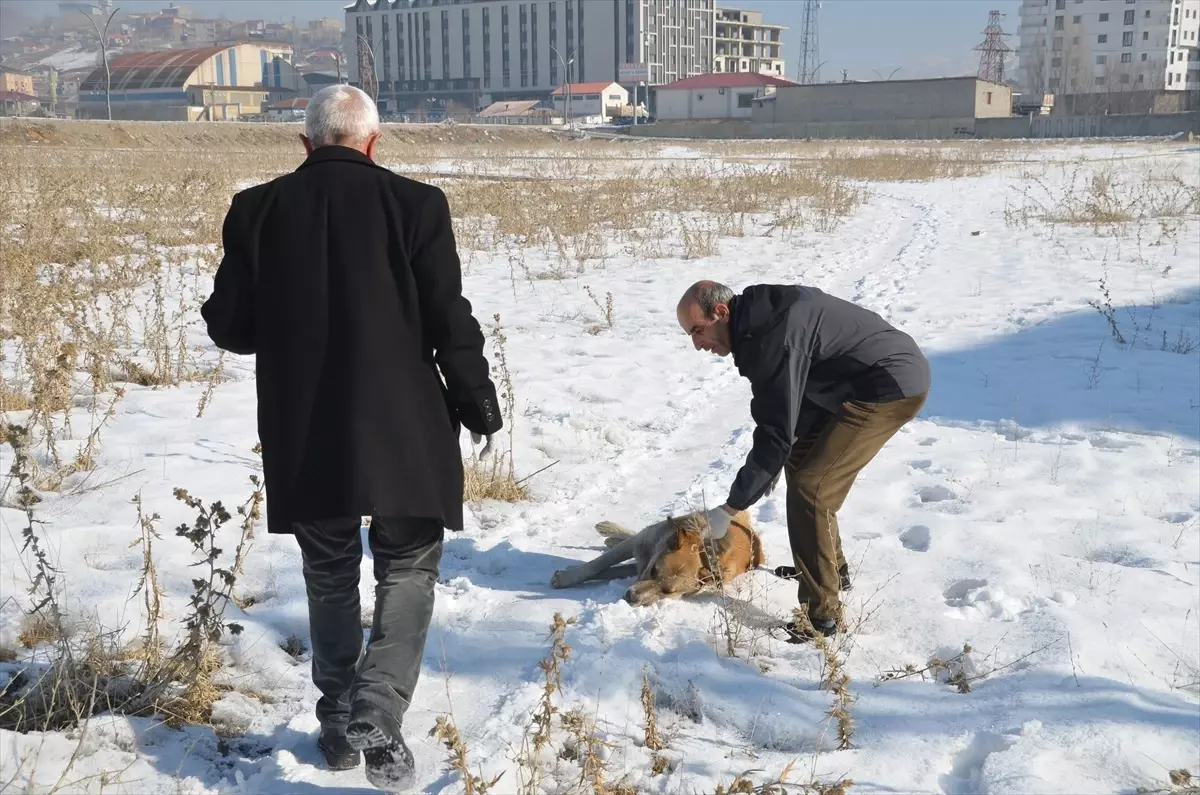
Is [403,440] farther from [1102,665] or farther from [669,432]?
[669,432]

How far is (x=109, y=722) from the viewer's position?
3.06m

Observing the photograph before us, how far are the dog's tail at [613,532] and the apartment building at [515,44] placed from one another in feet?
362

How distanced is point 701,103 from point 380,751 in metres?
89.0

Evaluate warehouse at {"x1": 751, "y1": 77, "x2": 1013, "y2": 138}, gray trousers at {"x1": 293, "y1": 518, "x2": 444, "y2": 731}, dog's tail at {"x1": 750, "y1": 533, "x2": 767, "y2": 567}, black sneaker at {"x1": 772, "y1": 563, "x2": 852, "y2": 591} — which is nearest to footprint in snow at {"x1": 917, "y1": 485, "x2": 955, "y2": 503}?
black sneaker at {"x1": 772, "y1": 563, "x2": 852, "y2": 591}

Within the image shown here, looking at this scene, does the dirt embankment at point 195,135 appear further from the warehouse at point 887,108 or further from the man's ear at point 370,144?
the man's ear at point 370,144

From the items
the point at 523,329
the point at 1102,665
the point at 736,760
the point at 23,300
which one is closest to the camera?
the point at 736,760

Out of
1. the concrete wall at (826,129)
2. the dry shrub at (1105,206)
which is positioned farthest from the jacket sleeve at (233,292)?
the concrete wall at (826,129)

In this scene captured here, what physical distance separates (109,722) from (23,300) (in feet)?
12.4

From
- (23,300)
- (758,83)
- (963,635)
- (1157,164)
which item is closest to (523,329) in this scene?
(23,300)

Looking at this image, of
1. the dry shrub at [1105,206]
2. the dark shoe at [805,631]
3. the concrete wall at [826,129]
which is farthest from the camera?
the concrete wall at [826,129]

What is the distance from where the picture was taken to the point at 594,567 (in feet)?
14.3

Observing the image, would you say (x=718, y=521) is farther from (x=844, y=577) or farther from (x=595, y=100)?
(x=595, y=100)

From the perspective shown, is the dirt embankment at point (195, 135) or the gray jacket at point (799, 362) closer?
the gray jacket at point (799, 362)

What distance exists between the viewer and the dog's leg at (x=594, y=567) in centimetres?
433
